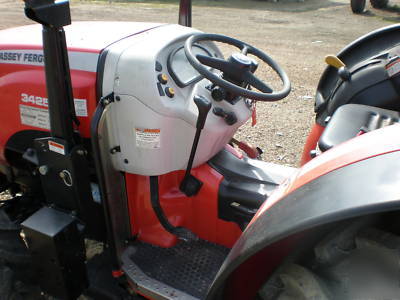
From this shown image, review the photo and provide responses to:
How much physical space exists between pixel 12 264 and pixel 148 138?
78 cm

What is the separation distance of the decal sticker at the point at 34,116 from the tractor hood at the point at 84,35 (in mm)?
229

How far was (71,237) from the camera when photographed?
4.60ft

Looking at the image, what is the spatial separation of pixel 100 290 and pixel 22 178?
2.06ft

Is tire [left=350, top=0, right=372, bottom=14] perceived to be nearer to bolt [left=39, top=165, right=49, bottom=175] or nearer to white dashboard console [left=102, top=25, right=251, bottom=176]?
white dashboard console [left=102, top=25, right=251, bottom=176]

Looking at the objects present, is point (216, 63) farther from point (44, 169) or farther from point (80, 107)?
point (44, 169)

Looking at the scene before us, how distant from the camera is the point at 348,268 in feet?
2.89

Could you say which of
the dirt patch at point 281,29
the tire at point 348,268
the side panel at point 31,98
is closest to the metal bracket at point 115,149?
the side panel at point 31,98

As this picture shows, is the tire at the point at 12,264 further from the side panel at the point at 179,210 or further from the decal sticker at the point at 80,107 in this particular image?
the decal sticker at the point at 80,107

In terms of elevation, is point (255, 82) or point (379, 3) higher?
point (255, 82)

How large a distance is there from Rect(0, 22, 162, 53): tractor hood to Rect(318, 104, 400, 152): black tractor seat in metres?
0.82

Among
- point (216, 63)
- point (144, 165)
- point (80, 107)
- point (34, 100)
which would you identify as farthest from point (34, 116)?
point (216, 63)

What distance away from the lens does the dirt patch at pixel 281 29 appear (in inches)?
143

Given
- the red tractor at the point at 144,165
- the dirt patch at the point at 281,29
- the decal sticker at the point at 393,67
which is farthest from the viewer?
the dirt patch at the point at 281,29

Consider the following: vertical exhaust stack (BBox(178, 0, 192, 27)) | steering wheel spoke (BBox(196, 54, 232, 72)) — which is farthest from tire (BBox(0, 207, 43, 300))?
vertical exhaust stack (BBox(178, 0, 192, 27))
